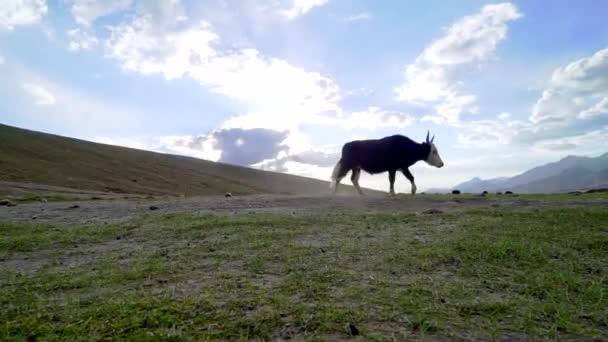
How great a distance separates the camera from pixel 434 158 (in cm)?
1902

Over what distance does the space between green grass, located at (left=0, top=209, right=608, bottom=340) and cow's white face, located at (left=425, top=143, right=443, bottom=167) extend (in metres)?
12.1

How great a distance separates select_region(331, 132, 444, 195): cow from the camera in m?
17.9

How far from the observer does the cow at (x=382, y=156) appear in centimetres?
1791

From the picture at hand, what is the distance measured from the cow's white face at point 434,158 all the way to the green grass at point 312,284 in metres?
12.1

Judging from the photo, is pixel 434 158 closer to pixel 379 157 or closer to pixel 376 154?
pixel 379 157

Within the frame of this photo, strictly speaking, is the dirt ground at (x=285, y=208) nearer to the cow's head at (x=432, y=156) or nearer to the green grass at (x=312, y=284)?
the green grass at (x=312, y=284)

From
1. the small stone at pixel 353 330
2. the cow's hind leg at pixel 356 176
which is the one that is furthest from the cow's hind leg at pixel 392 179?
the small stone at pixel 353 330

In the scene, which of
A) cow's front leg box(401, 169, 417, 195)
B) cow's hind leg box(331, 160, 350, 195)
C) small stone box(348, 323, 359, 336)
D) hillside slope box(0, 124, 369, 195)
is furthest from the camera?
hillside slope box(0, 124, 369, 195)

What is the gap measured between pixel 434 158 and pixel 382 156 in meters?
2.96

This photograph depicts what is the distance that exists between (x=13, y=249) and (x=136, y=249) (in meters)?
1.96

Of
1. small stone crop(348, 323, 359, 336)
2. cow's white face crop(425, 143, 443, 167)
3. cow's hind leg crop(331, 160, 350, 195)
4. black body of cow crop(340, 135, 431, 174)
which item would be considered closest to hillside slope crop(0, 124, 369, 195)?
cow's hind leg crop(331, 160, 350, 195)

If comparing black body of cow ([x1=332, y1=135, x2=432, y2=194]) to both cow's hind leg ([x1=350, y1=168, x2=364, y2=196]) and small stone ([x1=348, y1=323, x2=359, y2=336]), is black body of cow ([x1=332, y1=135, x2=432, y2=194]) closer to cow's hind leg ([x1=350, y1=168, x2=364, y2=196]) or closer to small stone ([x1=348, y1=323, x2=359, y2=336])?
cow's hind leg ([x1=350, y1=168, x2=364, y2=196])

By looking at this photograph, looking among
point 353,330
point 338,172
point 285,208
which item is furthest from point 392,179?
point 353,330

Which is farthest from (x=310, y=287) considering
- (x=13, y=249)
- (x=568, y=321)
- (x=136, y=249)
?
(x=13, y=249)
